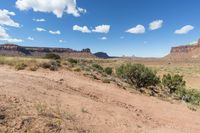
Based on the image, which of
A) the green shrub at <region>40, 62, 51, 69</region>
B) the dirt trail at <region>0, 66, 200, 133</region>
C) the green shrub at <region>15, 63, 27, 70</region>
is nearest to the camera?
the dirt trail at <region>0, 66, 200, 133</region>

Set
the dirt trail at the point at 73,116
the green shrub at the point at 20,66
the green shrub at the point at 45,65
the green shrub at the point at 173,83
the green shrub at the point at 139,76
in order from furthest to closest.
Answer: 1. the green shrub at the point at 173,83
2. the green shrub at the point at 139,76
3. the green shrub at the point at 45,65
4. the green shrub at the point at 20,66
5. the dirt trail at the point at 73,116

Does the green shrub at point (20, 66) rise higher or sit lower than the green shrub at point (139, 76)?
higher

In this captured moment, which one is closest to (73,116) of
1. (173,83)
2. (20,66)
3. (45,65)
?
(20,66)

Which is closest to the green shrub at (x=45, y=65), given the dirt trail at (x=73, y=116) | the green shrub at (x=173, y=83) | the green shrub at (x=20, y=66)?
the green shrub at (x=20, y=66)

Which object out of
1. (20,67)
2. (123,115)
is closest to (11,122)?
(123,115)

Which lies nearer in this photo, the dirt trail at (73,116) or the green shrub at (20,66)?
the dirt trail at (73,116)

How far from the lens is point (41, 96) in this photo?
35.3ft

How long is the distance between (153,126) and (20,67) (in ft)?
39.8

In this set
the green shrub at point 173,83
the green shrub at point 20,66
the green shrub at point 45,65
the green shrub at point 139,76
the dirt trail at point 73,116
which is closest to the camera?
the dirt trail at point 73,116

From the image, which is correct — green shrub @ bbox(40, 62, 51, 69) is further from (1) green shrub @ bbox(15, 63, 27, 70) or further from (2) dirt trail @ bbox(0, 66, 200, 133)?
(2) dirt trail @ bbox(0, 66, 200, 133)

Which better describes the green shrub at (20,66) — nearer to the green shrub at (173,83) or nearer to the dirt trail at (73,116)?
the dirt trail at (73,116)

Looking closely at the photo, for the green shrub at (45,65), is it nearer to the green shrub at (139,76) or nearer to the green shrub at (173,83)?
the green shrub at (139,76)

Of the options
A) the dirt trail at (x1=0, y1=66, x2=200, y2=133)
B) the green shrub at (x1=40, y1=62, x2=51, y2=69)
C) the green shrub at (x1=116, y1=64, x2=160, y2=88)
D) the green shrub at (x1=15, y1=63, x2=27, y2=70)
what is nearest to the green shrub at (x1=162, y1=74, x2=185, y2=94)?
the green shrub at (x1=116, y1=64, x2=160, y2=88)

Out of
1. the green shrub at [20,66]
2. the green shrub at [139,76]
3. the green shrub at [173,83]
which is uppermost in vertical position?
the green shrub at [20,66]
